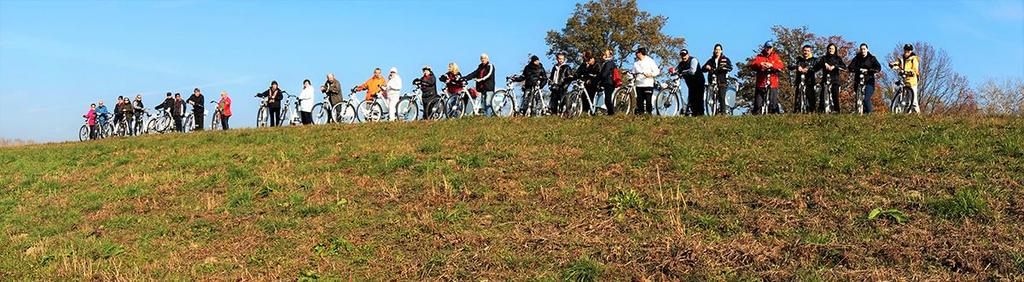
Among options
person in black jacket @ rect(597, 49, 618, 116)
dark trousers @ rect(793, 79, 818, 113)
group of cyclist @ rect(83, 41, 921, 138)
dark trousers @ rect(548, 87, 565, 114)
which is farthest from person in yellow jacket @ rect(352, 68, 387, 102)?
dark trousers @ rect(793, 79, 818, 113)

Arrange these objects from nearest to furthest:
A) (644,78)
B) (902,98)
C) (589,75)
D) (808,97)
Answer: (902,98)
(808,97)
(644,78)
(589,75)

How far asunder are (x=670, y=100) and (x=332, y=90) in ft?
31.3

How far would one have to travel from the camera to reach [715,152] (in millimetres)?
10609

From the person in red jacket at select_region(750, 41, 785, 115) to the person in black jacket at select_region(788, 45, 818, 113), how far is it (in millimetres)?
429

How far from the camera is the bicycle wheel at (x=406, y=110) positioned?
64.1 ft

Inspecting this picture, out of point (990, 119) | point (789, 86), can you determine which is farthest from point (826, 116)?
point (789, 86)

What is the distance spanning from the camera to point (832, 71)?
50.0 ft

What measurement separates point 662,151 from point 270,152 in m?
7.30

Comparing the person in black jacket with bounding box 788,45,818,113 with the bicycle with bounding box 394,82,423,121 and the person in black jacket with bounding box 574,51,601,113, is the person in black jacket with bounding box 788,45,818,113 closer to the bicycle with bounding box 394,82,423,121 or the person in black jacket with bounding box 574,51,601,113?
the person in black jacket with bounding box 574,51,601,113

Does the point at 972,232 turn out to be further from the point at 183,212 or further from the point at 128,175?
the point at 128,175

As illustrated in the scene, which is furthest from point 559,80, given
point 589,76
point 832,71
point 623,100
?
point 832,71

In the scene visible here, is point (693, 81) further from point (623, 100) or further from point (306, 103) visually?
point (306, 103)

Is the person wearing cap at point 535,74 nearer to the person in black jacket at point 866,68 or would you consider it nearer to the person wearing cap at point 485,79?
the person wearing cap at point 485,79

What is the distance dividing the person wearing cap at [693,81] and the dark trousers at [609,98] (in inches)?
55.6
